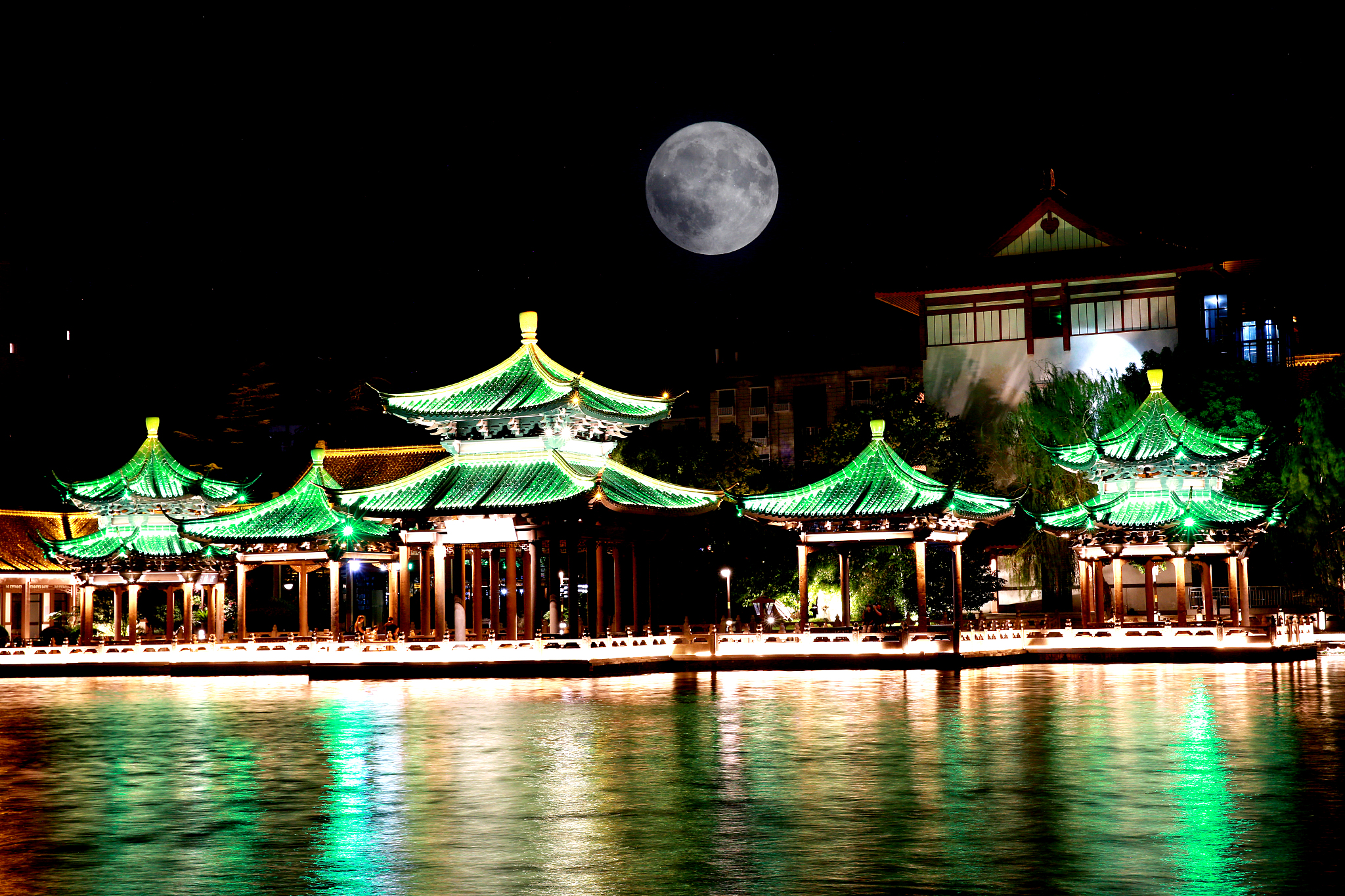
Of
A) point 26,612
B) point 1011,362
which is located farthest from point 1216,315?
point 26,612

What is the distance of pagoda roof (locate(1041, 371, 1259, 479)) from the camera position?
45.9 m

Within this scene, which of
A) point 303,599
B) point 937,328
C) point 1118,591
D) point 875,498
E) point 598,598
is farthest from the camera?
point 937,328

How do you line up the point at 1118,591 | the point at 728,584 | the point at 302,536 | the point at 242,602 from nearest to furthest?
the point at 302,536 → the point at 1118,591 → the point at 242,602 → the point at 728,584

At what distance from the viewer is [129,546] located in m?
50.9

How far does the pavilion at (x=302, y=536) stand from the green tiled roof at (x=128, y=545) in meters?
1.82

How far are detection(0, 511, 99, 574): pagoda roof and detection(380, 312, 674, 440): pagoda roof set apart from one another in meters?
16.3

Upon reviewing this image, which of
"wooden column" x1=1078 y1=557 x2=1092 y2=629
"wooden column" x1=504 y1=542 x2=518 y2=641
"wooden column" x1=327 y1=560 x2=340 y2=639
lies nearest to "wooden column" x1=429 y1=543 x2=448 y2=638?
"wooden column" x1=504 y1=542 x2=518 y2=641

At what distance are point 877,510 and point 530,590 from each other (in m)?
8.79

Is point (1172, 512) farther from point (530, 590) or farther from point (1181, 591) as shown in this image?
point (530, 590)

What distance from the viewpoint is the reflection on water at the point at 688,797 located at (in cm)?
1168

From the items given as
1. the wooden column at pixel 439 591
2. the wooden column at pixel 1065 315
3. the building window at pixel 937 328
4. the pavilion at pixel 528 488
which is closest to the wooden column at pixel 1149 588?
the pavilion at pixel 528 488

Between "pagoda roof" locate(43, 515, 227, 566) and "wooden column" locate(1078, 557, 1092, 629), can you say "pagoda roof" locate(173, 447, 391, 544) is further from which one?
"wooden column" locate(1078, 557, 1092, 629)

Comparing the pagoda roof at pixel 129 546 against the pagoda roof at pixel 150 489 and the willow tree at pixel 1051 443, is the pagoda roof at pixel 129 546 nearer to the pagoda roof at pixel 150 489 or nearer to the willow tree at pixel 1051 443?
the pagoda roof at pixel 150 489

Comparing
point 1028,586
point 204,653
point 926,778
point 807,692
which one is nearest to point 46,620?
point 204,653
